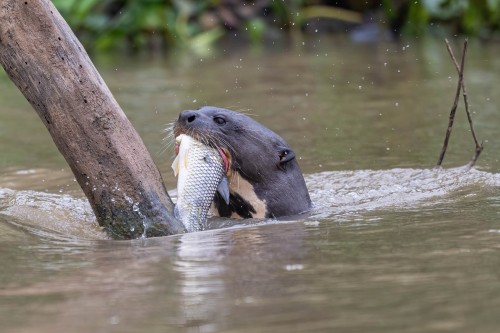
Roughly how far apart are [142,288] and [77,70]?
1.19m

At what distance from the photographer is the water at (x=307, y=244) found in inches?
103

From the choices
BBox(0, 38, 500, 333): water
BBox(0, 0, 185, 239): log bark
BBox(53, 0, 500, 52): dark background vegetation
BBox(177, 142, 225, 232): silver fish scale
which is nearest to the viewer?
BBox(0, 38, 500, 333): water

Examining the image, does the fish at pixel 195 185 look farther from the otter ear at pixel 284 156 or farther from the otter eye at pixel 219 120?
the otter ear at pixel 284 156

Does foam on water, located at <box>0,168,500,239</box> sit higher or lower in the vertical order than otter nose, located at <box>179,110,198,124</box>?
lower

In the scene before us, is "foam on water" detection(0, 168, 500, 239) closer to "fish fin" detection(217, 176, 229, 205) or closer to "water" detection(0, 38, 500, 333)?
"water" detection(0, 38, 500, 333)

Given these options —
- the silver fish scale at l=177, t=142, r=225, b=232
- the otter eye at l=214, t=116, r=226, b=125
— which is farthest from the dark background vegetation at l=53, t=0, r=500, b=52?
the silver fish scale at l=177, t=142, r=225, b=232

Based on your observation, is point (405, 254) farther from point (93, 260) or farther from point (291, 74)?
point (291, 74)

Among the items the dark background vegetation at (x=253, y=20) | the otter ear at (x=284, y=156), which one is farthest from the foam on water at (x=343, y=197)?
the dark background vegetation at (x=253, y=20)

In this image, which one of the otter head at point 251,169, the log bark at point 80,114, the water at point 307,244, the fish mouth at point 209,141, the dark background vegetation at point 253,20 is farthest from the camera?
the dark background vegetation at point 253,20

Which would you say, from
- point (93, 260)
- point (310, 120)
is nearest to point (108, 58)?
point (310, 120)

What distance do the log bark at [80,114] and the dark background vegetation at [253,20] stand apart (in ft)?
31.8

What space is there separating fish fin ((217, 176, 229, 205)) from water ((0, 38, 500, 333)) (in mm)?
132

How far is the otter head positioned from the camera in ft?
14.4

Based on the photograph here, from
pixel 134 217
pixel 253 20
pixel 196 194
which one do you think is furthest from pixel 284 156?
pixel 253 20
